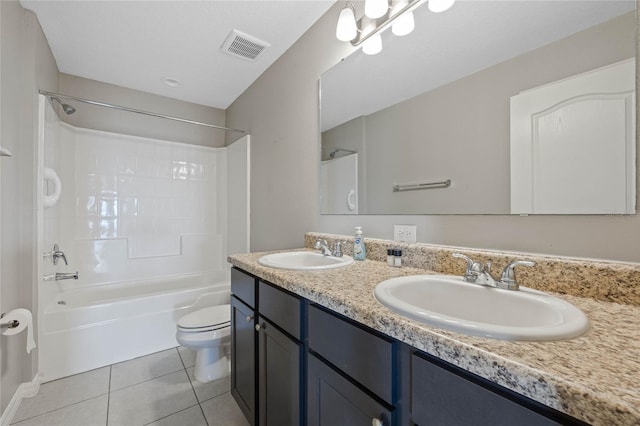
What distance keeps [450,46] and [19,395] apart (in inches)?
116

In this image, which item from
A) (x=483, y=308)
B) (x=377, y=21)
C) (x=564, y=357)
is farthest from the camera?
(x=377, y=21)

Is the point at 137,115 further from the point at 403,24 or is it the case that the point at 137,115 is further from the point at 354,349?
the point at 354,349

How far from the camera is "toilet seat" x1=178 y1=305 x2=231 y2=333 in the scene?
1738mm

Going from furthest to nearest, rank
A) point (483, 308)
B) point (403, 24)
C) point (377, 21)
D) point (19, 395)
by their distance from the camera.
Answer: point (19, 395)
point (377, 21)
point (403, 24)
point (483, 308)

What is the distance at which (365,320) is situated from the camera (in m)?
0.67

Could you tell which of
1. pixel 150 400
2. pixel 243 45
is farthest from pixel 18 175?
pixel 243 45

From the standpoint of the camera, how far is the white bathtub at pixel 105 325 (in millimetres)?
1813

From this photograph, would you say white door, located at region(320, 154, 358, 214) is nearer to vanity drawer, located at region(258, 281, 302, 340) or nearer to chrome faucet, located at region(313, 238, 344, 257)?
chrome faucet, located at region(313, 238, 344, 257)

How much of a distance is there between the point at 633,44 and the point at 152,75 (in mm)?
3064

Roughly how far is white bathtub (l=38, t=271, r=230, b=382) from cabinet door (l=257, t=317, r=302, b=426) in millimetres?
1391

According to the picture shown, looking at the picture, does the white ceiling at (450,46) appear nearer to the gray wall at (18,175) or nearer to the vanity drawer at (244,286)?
the vanity drawer at (244,286)

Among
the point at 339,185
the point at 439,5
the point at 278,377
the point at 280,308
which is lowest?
the point at 278,377

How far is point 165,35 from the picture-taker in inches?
76.0

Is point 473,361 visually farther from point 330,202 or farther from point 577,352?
point 330,202
